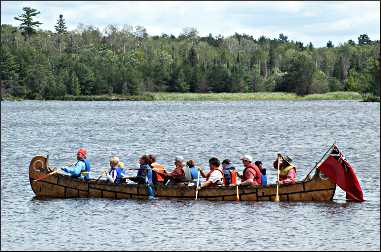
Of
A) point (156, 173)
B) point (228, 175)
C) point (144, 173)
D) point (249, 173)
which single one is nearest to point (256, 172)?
point (249, 173)

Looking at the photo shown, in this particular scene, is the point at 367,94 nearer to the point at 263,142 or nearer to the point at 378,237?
the point at 263,142

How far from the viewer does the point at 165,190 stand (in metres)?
32.2

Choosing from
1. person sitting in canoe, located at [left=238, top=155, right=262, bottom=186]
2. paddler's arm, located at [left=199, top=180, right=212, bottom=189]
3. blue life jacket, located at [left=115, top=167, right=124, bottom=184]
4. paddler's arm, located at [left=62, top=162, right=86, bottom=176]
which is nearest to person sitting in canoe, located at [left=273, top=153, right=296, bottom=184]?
person sitting in canoe, located at [left=238, top=155, right=262, bottom=186]

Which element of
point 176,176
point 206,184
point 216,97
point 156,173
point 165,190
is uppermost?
point 216,97

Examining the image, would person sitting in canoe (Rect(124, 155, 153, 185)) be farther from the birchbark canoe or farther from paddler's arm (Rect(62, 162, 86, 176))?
paddler's arm (Rect(62, 162, 86, 176))

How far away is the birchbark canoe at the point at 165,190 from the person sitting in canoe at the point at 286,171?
1.49ft

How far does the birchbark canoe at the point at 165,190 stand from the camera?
3148 centimetres

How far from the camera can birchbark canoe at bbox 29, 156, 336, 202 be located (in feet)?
103

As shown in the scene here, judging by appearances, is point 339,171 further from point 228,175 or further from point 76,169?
point 76,169

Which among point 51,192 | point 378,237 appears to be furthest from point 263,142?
point 378,237

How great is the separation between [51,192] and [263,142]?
112ft

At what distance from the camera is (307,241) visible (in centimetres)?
2523

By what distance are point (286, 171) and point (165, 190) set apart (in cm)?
422

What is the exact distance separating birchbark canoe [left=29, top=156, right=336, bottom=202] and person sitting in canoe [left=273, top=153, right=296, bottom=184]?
0.46 meters
